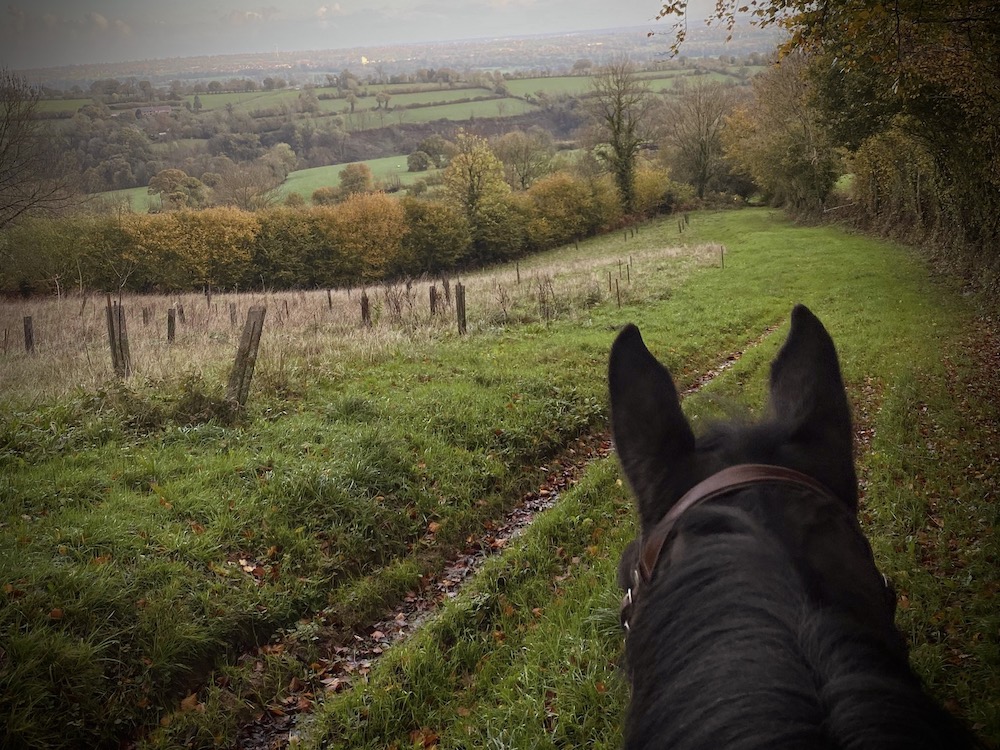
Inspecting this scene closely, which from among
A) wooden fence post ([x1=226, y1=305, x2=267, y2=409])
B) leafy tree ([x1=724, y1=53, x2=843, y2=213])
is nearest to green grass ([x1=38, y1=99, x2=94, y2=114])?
wooden fence post ([x1=226, y1=305, x2=267, y2=409])

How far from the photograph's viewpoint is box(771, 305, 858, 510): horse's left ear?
1.49m

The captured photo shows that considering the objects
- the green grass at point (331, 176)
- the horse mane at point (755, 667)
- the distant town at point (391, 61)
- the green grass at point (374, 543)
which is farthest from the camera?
the green grass at point (331, 176)

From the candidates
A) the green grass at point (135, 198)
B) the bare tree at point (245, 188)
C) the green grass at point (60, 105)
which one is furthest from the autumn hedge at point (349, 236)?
the green grass at point (60, 105)

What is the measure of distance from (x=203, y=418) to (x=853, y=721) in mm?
8689

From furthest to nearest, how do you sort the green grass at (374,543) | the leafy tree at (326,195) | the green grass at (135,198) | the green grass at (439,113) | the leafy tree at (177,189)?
the green grass at (439,113), the leafy tree at (326,195), the leafy tree at (177,189), the green grass at (135,198), the green grass at (374,543)

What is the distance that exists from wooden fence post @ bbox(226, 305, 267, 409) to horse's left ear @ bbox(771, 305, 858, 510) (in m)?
8.20

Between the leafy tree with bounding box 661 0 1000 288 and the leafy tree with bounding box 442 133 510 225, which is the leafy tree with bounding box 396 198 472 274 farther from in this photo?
the leafy tree with bounding box 661 0 1000 288

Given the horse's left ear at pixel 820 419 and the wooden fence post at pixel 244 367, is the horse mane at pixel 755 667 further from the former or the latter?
the wooden fence post at pixel 244 367

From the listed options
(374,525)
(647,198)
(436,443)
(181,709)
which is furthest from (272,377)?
(647,198)

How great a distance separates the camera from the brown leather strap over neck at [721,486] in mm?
1314

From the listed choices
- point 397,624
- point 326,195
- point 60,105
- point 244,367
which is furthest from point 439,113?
point 397,624

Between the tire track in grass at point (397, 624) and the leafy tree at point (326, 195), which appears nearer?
the tire track in grass at point (397, 624)

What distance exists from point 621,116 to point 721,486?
183 feet

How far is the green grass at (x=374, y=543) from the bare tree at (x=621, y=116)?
45543 mm
